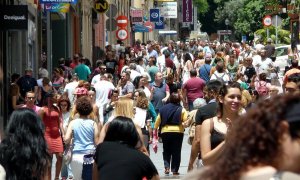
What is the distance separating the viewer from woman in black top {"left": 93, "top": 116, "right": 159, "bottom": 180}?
26.5 feet

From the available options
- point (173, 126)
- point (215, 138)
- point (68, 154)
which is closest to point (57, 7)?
point (173, 126)

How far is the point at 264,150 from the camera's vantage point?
3350 mm

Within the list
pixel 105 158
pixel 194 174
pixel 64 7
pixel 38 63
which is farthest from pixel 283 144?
pixel 38 63

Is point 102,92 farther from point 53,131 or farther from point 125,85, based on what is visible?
point 53,131

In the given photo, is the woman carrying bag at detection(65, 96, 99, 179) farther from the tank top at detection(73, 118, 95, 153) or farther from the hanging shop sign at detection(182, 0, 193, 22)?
the hanging shop sign at detection(182, 0, 193, 22)

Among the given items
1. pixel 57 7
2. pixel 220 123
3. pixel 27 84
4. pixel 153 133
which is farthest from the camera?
pixel 57 7

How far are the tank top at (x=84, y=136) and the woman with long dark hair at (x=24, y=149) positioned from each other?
4386 millimetres

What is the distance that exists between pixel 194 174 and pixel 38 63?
31.0 meters

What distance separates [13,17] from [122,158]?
60.5 feet

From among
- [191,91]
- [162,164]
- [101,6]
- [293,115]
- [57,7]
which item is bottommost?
[162,164]

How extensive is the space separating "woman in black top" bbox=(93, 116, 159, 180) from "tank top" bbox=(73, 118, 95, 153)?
4693 millimetres

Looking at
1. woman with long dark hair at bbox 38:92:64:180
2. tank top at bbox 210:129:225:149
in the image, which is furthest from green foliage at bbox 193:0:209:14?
tank top at bbox 210:129:225:149

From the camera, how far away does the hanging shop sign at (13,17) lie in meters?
26.0

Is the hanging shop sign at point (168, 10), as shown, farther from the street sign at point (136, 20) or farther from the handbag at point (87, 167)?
the handbag at point (87, 167)
